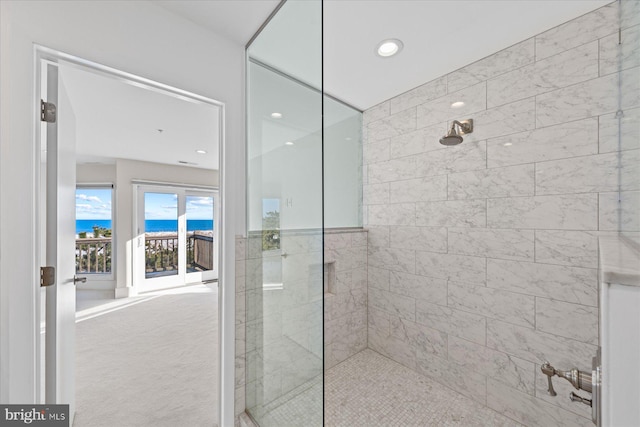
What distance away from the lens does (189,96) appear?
1.49 meters

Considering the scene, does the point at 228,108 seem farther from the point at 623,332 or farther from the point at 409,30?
the point at 623,332

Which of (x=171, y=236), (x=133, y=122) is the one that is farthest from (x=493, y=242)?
(x=171, y=236)

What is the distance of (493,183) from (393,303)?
138 cm

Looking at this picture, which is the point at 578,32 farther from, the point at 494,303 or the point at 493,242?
the point at 494,303

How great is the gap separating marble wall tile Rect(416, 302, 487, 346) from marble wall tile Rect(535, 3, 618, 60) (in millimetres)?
1860

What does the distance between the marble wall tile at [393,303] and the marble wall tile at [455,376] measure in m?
0.37

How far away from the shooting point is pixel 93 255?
5.09m

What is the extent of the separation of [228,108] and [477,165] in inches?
72.8

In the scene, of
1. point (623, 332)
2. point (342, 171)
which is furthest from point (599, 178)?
point (342, 171)

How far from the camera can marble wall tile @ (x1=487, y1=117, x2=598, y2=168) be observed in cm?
149

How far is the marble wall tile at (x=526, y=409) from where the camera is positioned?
5.01 feet

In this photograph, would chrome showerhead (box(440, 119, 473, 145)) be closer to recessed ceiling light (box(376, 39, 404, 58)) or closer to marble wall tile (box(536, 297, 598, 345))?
recessed ceiling light (box(376, 39, 404, 58))

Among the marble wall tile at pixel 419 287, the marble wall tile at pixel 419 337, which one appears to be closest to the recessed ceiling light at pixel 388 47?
the marble wall tile at pixel 419 287

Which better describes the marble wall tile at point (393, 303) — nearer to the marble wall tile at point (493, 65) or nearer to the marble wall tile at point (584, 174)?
the marble wall tile at point (584, 174)
